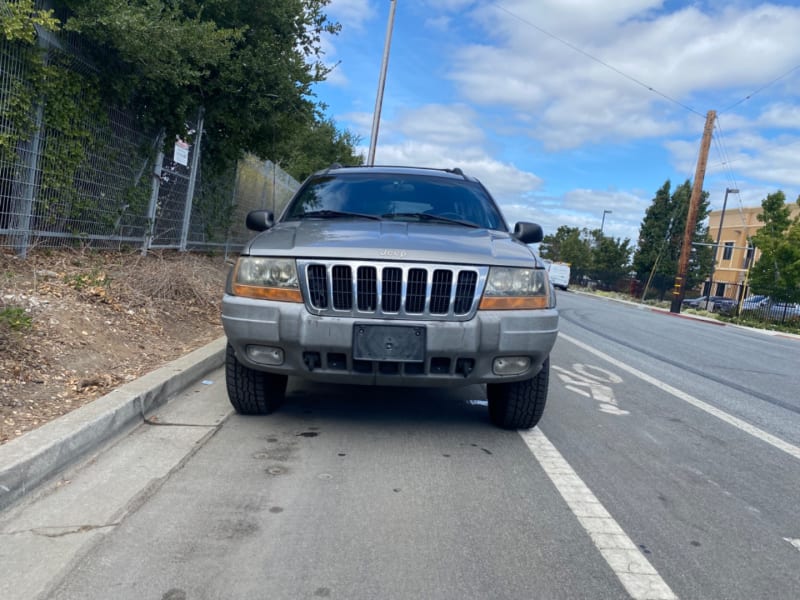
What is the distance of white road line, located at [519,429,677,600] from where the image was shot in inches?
101

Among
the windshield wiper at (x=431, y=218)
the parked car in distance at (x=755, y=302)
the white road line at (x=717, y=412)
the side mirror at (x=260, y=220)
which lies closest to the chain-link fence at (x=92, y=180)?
the side mirror at (x=260, y=220)

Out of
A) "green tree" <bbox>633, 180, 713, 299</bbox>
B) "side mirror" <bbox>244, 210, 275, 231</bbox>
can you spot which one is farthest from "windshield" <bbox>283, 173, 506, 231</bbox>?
"green tree" <bbox>633, 180, 713, 299</bbox>

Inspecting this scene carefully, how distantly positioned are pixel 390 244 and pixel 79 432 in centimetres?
203

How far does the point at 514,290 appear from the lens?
3975 millimetres

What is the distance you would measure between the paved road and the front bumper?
1.63 ft

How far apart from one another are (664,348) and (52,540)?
33.9 feet

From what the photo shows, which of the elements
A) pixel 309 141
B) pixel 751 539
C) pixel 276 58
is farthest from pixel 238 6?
pixel 309 141

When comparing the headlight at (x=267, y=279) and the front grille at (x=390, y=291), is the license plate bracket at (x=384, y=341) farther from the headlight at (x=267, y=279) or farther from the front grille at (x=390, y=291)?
the headlight at (x=267, y=279)

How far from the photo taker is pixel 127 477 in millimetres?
3363

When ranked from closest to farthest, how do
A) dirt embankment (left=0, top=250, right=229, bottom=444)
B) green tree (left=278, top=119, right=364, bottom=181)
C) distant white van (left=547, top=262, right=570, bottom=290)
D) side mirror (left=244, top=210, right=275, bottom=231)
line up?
1. dirt embankment (left=0, top=250, right=229, bottom=444)
2. side mirror (left=244, top=210, right=275, bottom=231)
3. green tree (left=278, top=119, right=364, bottom=181)
4. distant white van (left=547, top=262, right=570, bottom=290)

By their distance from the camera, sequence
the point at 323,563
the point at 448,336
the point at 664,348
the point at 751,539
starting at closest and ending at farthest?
the point at 323,563
the point at 751,539
the point at 448,336
the point at 664,348

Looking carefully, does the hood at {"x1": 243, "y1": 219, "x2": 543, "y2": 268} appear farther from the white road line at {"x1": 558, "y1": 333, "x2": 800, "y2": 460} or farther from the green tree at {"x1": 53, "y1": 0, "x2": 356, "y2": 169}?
the green tree at {"x1": 53, "y1": 0, "x2": 356, "y2": 169}

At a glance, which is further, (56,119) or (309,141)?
(309,141)

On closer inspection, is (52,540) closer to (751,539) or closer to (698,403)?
(751,539)
